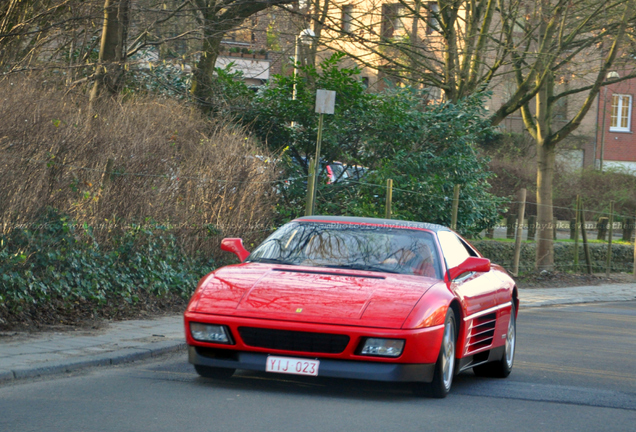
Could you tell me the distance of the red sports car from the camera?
6.58 m

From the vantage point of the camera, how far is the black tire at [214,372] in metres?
7.26

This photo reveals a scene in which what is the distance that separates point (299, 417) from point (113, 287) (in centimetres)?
547

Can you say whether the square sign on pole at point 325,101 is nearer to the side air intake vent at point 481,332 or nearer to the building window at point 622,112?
the side air intake vent at point 481,332

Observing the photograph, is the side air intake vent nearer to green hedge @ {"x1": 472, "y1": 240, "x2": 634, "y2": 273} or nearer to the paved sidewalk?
the paved sidewalk

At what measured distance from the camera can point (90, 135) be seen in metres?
11.3

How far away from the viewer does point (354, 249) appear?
7824mm

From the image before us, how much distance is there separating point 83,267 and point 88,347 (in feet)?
6.70

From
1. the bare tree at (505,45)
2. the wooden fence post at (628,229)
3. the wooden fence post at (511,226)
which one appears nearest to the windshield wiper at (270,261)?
the bare tree at (505,45)

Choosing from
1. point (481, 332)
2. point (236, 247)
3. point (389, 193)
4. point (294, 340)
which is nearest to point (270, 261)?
point (236, 247)

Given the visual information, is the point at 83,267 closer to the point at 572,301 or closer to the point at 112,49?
the point at 112,49

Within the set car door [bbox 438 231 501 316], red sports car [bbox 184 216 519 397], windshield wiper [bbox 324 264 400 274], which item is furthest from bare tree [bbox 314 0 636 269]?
windshield wiper [bbox 324 264 400 274]

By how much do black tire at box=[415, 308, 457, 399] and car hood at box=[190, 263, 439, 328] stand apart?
1.16ft

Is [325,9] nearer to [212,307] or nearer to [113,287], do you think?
[113,287]

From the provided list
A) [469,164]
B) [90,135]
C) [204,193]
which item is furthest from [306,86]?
[90,135]
